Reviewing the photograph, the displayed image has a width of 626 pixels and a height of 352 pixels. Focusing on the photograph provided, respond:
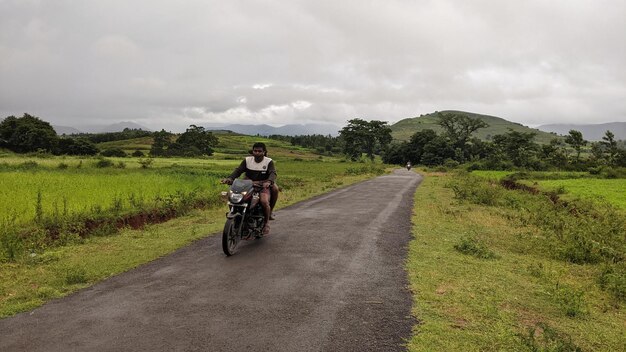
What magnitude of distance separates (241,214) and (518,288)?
576cm

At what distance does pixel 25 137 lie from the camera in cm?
7175

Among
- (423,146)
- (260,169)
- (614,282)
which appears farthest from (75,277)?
(423,146)

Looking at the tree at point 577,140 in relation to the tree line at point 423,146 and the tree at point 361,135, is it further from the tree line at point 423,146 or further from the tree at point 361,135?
the tree at point 361,135

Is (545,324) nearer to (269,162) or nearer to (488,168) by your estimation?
(269,162)

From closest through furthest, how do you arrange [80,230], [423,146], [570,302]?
[570,302], [80,230], [423,146]

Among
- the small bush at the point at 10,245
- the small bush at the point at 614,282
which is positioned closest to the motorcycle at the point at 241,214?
the small bush at the point at 10,245

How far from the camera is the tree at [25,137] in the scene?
71.0 metres

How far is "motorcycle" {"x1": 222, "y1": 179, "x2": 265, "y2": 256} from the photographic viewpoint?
841 cm

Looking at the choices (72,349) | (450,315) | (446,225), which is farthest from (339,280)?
(446,225)

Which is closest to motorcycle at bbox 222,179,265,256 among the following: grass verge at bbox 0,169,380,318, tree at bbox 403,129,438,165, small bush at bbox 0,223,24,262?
grass verge at bbox 0,169,380,318

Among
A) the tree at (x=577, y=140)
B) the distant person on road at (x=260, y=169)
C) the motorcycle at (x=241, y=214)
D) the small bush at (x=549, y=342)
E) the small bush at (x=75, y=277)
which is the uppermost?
the tree at (x=577, y=140)

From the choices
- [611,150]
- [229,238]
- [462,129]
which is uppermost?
[462,129]

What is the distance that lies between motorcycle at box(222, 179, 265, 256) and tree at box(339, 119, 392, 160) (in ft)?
320

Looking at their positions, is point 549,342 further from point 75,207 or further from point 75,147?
point 75,147
